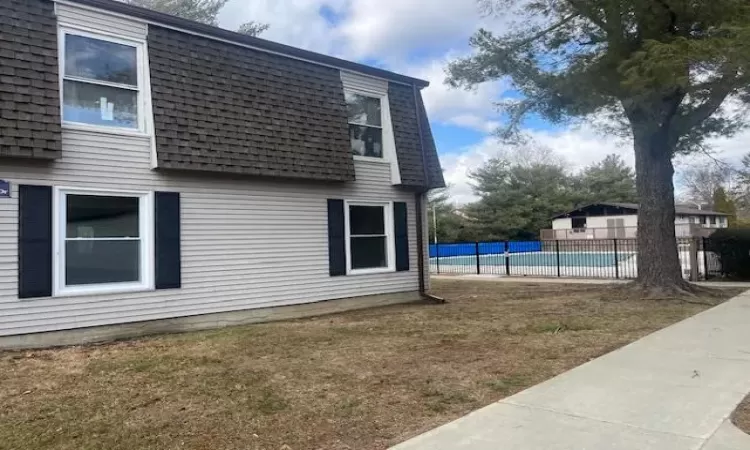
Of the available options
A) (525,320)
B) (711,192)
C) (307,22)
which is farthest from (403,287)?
(711,192)

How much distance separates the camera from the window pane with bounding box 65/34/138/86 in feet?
24.4

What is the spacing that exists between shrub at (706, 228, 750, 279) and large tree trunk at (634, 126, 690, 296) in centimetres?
496

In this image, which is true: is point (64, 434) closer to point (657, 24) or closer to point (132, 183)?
point (132, 183)

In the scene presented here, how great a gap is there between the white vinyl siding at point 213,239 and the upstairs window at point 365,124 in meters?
0.34

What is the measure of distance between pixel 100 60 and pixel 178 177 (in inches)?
75.9

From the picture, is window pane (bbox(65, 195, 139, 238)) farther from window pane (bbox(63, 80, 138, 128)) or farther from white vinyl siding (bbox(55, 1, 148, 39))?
white vinyl siding (bbox(55, 1, 148, 39))

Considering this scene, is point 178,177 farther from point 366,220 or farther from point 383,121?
point 383,121

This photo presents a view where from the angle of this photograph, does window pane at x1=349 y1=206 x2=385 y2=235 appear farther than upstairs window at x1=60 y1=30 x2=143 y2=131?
Yes

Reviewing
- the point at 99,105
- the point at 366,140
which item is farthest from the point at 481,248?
the point at 99,105

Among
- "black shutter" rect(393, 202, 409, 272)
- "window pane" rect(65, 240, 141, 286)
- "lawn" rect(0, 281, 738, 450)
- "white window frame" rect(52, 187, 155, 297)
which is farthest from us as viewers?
"black shutter" rect(393, 202, 409, 272)

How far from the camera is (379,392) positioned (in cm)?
A: 482

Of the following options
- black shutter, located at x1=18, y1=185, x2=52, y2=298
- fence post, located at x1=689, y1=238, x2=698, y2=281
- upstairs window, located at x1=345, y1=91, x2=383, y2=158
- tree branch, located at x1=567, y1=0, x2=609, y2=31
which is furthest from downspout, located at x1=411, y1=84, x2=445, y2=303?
fence post, located at x1=689, y1=238, x2=698, y2=281

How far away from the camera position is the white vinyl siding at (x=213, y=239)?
6.90 m

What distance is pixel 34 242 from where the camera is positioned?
6.84 m
